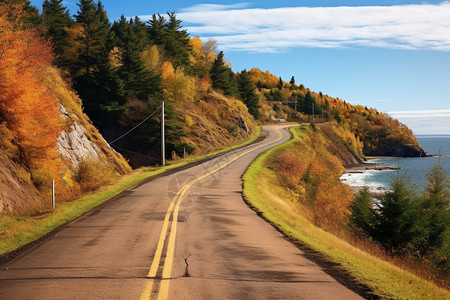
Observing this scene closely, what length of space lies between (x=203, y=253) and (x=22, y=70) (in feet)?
70.9

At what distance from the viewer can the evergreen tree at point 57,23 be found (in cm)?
5856

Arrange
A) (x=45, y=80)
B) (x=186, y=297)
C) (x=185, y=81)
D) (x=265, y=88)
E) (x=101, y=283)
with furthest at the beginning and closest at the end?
(x=265, y=88) → (x=185, y=81) → (x=45, y=80) → (x=101, y=283) → (x=186, y=297)

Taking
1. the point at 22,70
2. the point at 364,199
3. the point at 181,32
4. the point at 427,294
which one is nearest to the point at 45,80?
the point at 22,70

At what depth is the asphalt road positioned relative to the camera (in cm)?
697

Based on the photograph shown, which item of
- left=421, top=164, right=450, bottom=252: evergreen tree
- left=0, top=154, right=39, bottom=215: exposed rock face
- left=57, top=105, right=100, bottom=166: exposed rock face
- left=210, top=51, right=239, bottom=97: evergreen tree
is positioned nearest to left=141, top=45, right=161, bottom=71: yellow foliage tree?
left=210, top=51, right=239, bottom=97: evergreen tree

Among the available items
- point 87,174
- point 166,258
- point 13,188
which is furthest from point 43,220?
point 87,174

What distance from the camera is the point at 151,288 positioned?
703 centimetres

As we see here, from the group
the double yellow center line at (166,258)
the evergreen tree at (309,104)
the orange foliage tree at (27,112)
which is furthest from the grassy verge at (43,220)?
the evergreen tree at (309,104)

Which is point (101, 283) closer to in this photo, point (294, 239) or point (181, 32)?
point (294, 239)

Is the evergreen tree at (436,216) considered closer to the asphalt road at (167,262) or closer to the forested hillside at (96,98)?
the asphalt road at (167,262)

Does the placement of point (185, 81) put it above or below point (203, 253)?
above

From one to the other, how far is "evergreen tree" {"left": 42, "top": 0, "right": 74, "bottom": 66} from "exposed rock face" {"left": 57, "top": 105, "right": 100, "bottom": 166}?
88.2ft

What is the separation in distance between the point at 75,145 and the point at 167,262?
86.7 feet

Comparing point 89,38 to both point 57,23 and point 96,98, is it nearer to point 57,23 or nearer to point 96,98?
point 57,23
